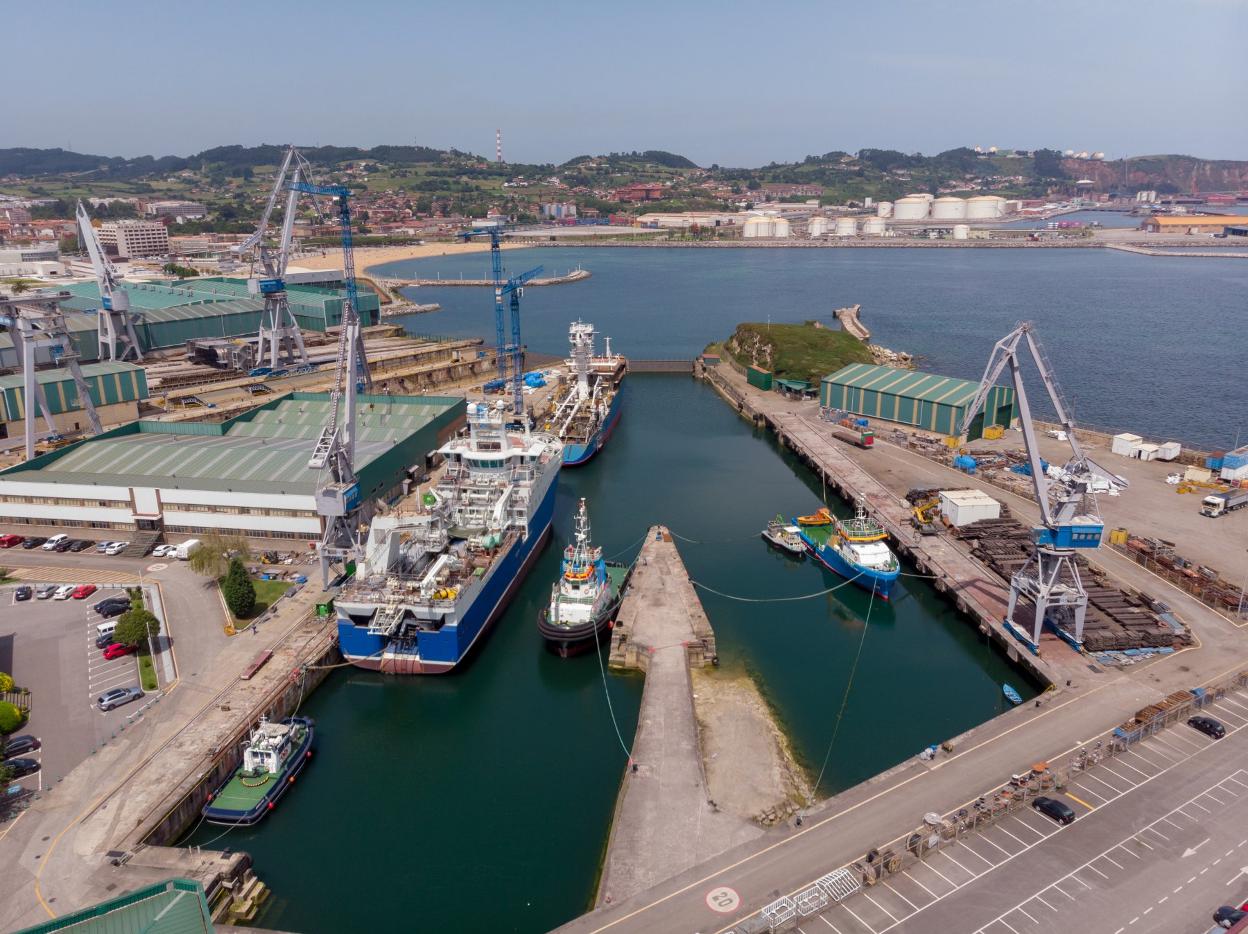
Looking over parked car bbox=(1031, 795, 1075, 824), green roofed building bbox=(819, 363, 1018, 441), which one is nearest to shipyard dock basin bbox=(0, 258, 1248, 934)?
parked car bbox=(1031, 795, 1075, 824)

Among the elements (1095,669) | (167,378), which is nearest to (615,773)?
(1095,669)

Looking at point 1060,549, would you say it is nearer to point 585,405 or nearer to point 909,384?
point 909,384

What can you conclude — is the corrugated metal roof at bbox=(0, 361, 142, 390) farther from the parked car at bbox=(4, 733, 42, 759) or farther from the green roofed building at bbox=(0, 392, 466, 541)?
the parked car at bbox=(4, 733, 42, 759)

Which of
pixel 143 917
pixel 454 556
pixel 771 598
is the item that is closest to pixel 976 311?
pixel 771 598

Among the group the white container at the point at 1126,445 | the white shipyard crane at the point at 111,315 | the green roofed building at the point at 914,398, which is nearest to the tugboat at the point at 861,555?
the green roofed building at the point at 914,398

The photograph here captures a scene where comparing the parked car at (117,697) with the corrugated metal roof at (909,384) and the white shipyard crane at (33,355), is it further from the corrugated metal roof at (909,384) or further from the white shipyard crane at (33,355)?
the corrugated metal roof at (909,384)

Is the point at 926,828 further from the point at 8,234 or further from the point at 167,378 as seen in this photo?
the point at 8,234
